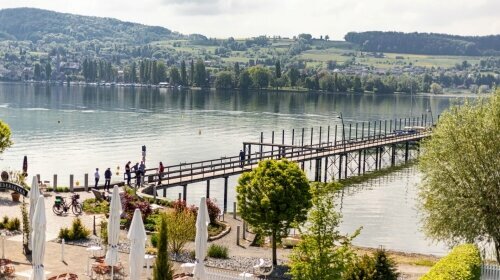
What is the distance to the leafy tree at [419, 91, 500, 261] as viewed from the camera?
33.1 metres

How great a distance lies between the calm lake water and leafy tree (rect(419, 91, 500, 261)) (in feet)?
23.5

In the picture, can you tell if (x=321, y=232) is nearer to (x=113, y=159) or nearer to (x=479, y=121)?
(x=479, y=121)

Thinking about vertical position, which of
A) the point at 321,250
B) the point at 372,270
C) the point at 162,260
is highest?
the point at 162,260

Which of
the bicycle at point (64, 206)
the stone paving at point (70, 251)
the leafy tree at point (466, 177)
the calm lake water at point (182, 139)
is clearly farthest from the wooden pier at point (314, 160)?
the leafy tree at point (466, 177)

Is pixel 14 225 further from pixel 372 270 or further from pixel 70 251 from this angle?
pixel 372 270

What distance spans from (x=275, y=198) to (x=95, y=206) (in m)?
13.8

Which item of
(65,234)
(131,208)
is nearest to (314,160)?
(131,208)

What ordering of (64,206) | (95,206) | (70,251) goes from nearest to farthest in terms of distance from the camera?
(70,251) < (64,206) < (95,206)

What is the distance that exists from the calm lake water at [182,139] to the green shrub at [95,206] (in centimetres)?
1799

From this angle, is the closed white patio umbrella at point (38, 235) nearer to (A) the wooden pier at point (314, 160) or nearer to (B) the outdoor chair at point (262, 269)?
(B) the outdoor chair at point (262, 269)

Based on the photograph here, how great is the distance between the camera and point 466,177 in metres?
33.5

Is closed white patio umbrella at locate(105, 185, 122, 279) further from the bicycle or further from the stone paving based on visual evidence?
the bicycle

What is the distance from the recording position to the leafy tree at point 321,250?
2548cm

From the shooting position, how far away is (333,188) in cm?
2680
